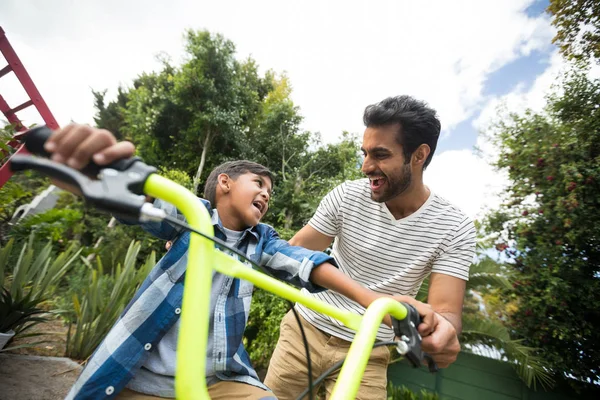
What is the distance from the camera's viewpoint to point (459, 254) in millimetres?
1851

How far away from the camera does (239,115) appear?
13.5 metres

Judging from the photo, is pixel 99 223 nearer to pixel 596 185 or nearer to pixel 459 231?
pixel 459 231

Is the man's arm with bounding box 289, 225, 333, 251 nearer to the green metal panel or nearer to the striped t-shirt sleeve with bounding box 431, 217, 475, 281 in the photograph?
the striped t-shirt sleeve with bounding box 431, 217, 475, 281

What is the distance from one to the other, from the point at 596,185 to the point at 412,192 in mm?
4964

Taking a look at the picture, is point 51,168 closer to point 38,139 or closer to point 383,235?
point 38,139

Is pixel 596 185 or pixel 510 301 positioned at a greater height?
pixel 596 185

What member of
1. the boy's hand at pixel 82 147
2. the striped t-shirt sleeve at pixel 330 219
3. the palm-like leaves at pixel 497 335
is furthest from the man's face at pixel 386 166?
the palm-like leaves at pixel 497 335

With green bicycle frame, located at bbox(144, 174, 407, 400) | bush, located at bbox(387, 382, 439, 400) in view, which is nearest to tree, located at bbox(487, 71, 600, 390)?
bush, located at bbox(387, 382, 439, 400)

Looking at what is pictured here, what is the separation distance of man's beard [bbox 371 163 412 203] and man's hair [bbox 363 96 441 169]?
0.10 m

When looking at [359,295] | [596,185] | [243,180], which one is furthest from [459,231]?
[596,185]

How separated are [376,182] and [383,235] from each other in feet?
1.23

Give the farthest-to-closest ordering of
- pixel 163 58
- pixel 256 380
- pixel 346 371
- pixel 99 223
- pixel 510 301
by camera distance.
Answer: pixel 163 58 < pixel 99 223 < pixel 510 301 < pixel 256 380 < pixel 346 371

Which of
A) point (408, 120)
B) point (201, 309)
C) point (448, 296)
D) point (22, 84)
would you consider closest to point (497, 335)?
point (448, 296)

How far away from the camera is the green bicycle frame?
54cm
